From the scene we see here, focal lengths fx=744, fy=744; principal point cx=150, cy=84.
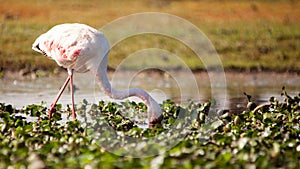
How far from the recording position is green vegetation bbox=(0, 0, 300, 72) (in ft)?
55.6

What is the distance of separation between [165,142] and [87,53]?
2436 millimetres

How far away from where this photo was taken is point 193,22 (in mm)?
20188

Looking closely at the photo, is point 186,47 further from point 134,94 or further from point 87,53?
point 134,94

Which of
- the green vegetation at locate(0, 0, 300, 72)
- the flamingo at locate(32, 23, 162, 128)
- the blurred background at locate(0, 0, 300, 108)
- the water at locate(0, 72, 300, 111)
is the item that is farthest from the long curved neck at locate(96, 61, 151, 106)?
the green vegetation at locate(0, 0, 300, 72)

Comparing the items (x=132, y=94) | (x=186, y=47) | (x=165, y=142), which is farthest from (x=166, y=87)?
(x=165, y=142)

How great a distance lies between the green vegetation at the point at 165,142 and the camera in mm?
6980

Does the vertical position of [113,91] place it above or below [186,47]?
below

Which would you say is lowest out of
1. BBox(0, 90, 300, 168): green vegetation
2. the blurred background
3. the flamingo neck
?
BBox(0, 90, 300, 168): green vegetation

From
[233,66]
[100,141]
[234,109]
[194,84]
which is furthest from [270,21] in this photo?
[100,141]

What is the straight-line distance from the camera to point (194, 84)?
15633 mm

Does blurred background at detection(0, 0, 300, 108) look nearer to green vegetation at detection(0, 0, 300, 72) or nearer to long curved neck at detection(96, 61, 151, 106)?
green vegetation at detection(0, 0, 300, 72)

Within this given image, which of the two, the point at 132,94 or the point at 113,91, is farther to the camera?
the point at 113,91

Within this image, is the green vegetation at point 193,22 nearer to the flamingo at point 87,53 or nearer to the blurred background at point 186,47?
the blurred background at point 186,47

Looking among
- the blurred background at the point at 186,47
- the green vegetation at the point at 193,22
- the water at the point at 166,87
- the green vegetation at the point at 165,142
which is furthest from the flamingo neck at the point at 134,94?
the green vegetation at the point at 193,22
